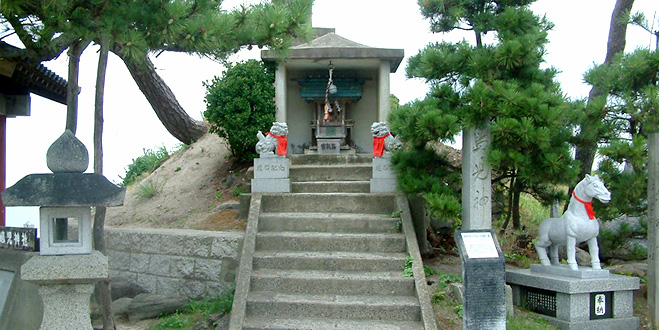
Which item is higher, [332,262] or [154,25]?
[154,25]

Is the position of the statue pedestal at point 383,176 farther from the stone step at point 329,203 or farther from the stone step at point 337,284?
the stone step at point 337,284

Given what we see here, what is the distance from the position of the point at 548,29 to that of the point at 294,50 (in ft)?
16.1

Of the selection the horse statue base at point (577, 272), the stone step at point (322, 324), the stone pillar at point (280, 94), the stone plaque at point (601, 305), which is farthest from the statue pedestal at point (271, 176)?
the stone plaque at point (601, 305)

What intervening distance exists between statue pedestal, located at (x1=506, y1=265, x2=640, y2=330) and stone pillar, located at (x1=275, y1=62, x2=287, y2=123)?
5606 millimetres

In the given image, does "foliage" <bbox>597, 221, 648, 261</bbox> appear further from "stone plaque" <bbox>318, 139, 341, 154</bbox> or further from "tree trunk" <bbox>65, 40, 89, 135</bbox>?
"tree trunk" <bbox>65, 40, 89, 135</bbox>

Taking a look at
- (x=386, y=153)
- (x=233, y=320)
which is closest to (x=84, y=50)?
(x=233, y=320)

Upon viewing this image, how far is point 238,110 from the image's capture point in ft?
33.0

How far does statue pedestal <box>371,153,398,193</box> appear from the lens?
27.3 ft

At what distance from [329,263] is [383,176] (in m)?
1.95

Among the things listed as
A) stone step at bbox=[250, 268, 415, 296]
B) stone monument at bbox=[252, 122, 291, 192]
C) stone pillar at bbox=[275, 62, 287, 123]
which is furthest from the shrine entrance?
stone step at bbox=[250, 268, 415, 296]

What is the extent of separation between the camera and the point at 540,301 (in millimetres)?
6609

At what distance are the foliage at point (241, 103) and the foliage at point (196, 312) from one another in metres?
3.51

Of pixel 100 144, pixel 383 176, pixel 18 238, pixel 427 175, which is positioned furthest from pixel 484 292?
pixel 18 238

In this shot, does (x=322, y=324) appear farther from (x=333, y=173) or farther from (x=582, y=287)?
(x=333, y=173)
